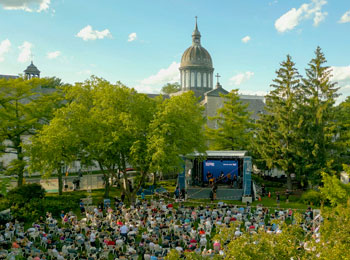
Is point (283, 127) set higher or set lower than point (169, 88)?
lower

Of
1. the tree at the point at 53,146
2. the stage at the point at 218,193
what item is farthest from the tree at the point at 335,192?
the tree at the point at 53,146

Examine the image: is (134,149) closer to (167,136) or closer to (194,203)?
(167,136)

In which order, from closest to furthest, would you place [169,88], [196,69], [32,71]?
1. [32,71]
2. [196,69]
3. [169,88]

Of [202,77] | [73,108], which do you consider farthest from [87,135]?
[202,77]

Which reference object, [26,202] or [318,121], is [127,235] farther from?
[318,121]

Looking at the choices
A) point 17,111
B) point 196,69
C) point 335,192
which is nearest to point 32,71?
point 196,69

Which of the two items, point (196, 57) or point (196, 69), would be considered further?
point (196, 69)

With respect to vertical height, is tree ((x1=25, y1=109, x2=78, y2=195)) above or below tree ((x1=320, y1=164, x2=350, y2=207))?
above

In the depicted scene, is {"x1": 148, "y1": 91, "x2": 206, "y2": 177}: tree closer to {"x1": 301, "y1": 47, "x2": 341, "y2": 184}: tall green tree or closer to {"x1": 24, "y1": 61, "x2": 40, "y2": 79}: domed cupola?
{"x1": 301, "y1": 47, "x2": 341, "y2": 184}: tall green tree

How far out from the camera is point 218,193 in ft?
108

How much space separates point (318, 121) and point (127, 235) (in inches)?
1006

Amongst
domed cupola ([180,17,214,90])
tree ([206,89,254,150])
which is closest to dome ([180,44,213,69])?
domed cupola ([180,17,214,90])

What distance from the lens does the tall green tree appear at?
3412cm

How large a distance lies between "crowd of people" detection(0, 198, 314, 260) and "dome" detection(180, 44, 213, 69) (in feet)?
191
